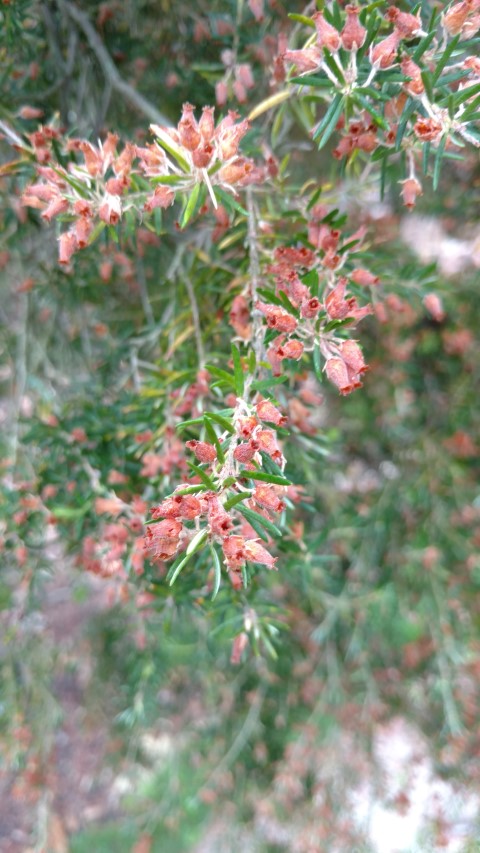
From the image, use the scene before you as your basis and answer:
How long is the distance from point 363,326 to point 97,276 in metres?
1.06

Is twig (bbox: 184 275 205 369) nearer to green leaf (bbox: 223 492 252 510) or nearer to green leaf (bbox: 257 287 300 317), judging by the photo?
green leaf (bbox: 257 287 300 317)

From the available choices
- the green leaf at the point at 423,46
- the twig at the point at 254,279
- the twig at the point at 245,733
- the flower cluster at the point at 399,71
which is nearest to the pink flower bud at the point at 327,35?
the flower cluster at the point at 399,71

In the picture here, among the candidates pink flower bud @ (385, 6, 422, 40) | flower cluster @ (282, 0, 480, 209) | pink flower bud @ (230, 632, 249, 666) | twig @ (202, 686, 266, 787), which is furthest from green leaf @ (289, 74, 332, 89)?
twig @ (202, 686, 266, 787)

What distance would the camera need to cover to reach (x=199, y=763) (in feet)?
9.62

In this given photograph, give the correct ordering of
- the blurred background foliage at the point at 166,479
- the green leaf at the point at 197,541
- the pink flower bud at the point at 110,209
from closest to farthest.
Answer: the green leaf at the point at 197,541
the pink flower bud at the point at 110,209
the blurred background foliage at the point at 166,479

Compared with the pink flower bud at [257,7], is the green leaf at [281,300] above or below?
below

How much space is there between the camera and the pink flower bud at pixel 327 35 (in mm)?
810

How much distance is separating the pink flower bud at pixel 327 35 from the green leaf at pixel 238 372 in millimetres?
417

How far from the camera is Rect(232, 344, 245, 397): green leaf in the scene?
0.78m

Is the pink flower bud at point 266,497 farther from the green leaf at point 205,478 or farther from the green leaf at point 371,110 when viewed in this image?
the green leaf at point 371,110

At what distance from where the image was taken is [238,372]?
795 mm

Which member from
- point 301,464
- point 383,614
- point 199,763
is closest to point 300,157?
point 301,464

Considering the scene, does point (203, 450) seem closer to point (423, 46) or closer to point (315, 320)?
→ point (315, 320)

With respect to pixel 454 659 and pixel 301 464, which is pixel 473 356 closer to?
pixel 454 659
